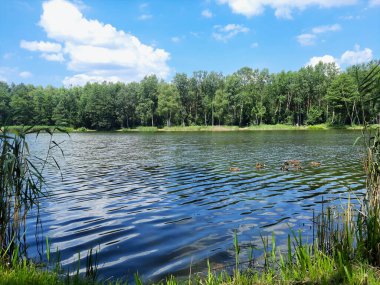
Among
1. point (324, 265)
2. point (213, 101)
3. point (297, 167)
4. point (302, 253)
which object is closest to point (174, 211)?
point (302, 253)

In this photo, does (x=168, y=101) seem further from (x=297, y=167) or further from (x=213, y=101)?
(x=297, y=167)

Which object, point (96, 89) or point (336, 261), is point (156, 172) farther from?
point (96, 89)

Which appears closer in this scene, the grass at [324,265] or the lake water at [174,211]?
the grass at [324,265]

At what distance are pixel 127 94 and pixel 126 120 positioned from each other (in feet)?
33.8

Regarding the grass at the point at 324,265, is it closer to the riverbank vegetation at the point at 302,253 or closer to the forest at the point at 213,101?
the riverbank vegetation at the point at 302,253

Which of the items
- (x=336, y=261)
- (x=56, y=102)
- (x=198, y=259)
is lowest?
(x=198, y=259)

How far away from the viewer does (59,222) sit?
1077 cm

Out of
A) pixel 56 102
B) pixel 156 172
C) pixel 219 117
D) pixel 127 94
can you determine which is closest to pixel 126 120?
pixel 127 94

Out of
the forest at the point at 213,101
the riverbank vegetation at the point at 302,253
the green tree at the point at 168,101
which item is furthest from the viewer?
the green tree at the point at 168,101

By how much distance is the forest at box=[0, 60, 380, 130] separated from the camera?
10462 cm

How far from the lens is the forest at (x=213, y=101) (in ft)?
343

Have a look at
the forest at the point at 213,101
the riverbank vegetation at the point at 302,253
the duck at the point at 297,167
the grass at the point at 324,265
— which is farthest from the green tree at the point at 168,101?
the grass at the point at 324,265

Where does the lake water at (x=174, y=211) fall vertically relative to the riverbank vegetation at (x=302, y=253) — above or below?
below

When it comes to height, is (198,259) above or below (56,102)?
below
